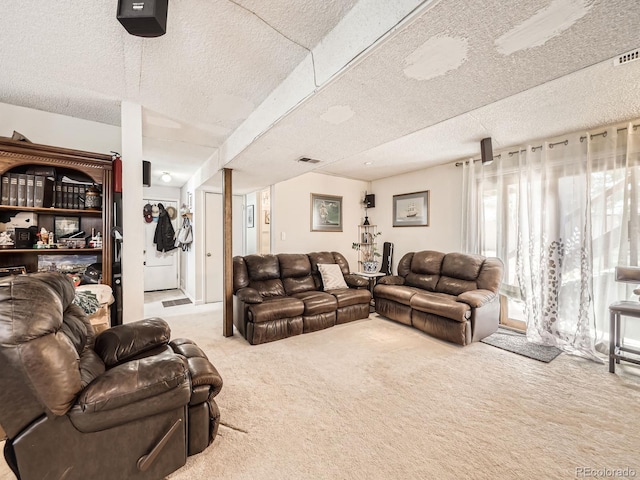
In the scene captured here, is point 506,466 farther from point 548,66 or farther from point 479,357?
point 548,66

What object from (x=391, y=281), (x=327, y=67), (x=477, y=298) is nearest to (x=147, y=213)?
(x=391, y=281)

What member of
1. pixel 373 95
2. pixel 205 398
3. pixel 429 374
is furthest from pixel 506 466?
pixel 373 95

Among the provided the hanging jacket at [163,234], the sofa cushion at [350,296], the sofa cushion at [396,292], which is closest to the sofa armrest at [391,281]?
the sofa cushion at [396,292]

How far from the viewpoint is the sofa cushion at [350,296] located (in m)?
3.66

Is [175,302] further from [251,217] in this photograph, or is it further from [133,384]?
[133,384]

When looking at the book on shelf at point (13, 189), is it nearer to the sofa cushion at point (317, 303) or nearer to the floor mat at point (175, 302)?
the sofa cushion at point (317, 303)

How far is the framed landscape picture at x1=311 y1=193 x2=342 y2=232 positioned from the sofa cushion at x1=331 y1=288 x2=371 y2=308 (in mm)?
1453

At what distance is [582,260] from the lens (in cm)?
284

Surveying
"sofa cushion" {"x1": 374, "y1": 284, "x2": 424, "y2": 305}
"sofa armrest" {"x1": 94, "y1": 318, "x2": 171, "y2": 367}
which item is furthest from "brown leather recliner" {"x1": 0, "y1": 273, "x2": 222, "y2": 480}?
"sofa cushion" {"x1": 374, "y1": 284, "x2": 424, "y2": 305}

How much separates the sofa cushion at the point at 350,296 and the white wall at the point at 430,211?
4.49ft

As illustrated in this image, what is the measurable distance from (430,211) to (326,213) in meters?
1.85

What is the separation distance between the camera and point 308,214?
4824mm

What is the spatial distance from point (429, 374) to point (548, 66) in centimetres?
235

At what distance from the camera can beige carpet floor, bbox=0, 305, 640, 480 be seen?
4.68 ft
